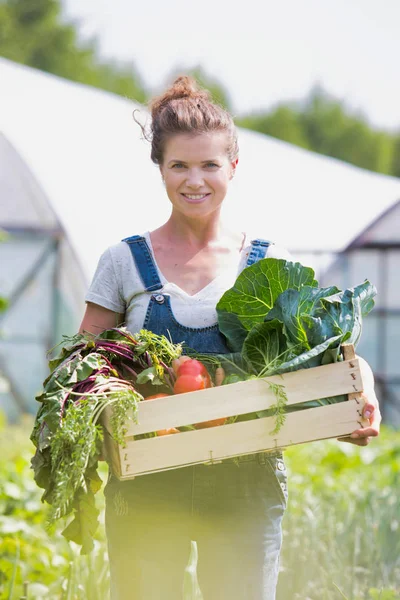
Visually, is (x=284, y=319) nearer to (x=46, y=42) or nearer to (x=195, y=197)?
(x=195, y=197)

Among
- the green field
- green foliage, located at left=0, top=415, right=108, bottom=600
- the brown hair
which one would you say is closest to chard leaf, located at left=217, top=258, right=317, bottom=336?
the brown hair

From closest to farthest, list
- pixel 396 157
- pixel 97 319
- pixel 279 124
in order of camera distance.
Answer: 1. pixel 97 319
2. pixel 279 124
3. pixel 396 157

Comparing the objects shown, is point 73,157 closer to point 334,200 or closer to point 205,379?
point 334,200

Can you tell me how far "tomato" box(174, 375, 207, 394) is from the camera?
1.93 m

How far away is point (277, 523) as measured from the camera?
2162 millimetres

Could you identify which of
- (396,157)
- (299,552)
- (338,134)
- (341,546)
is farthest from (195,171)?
(396,157)

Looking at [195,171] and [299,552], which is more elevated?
[195,171]

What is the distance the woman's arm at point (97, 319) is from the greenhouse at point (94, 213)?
4577mm

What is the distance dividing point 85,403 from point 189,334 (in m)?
0.42

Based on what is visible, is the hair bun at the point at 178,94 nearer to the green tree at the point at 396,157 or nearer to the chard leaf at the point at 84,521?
the chard leaf at the point at 84,521

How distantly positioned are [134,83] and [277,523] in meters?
34.9

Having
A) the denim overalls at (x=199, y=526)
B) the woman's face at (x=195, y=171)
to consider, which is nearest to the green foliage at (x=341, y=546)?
the denim overalls at (x=199, y=526)

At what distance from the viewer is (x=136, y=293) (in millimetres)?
2203

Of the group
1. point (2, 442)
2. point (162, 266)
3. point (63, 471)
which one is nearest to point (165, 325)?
point (162, 266)
